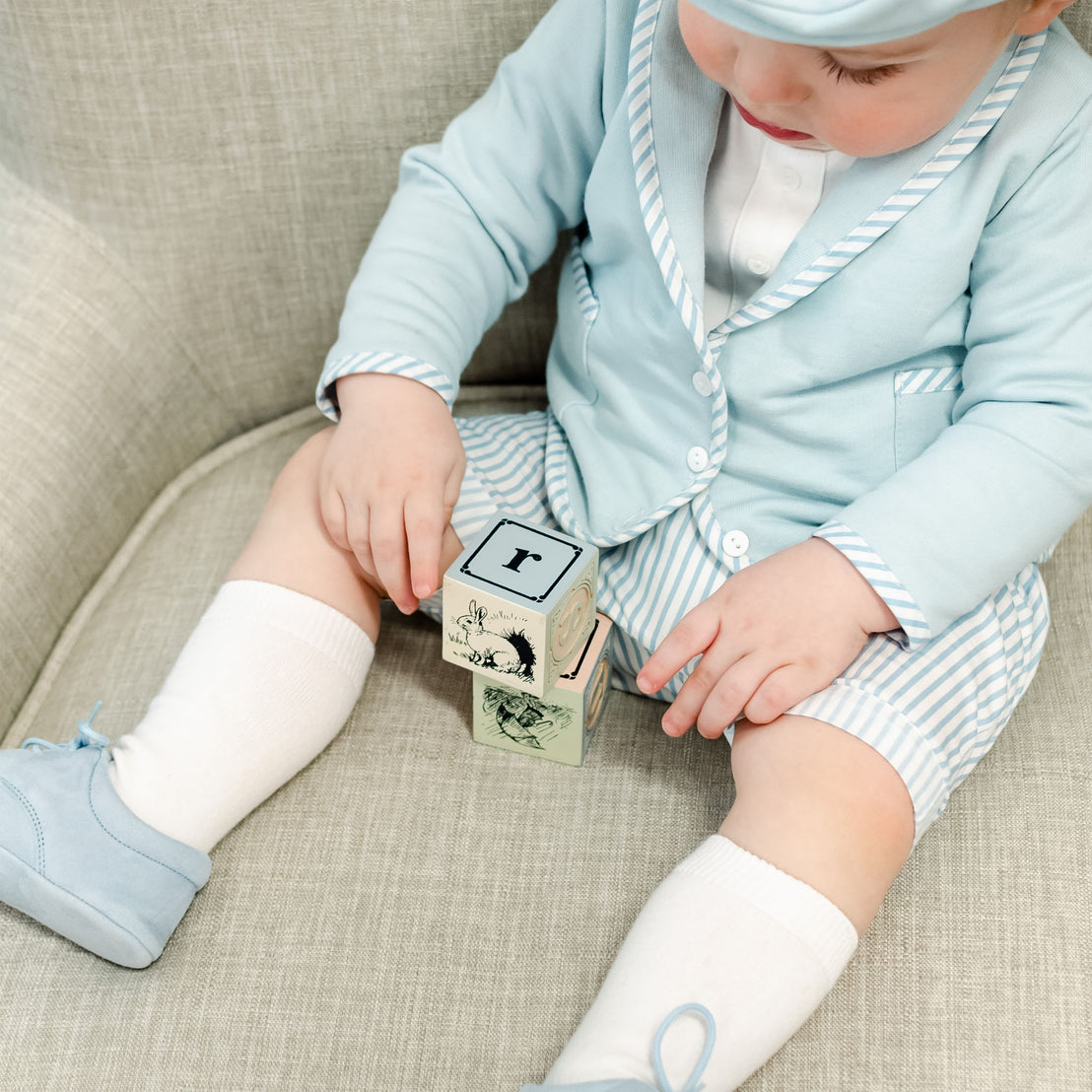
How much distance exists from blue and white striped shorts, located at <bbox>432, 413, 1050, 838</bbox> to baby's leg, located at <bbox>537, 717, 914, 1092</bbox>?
2 cm

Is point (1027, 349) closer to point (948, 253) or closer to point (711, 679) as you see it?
point (948, 253)

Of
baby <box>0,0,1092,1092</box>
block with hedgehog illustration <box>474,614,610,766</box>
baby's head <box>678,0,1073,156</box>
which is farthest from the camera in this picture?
block with hedgehog illustration <box>474,614,610,766</box>

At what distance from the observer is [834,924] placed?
631mm

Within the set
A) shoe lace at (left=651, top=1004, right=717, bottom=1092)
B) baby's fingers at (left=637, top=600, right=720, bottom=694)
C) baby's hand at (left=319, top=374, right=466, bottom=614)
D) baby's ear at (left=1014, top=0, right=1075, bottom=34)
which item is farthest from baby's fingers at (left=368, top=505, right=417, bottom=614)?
baby's ear at (left=1014, top=0, right=1075, bottom=34)

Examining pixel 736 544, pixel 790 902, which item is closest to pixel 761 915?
pixel 790 902

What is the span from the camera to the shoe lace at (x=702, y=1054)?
0.59 meters

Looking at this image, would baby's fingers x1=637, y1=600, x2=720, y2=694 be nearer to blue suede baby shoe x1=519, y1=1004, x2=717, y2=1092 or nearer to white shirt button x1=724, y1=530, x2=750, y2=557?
white shirt button x1=724, y1=530, x2=750, y2=557

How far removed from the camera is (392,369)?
783mm

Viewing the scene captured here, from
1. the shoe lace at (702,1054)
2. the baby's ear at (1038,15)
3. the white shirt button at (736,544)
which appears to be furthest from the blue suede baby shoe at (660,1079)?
the baby's ear at (1038,15)

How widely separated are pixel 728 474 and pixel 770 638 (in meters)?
0.13

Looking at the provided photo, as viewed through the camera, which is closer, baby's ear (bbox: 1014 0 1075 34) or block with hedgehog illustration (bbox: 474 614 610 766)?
baby's ear (bbox: 1014 0 1075 34)

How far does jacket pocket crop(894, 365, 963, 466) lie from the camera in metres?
0.75

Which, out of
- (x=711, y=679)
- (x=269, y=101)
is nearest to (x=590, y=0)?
Answer: (x=269, y=101)

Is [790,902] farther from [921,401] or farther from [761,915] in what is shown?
[921,401]
